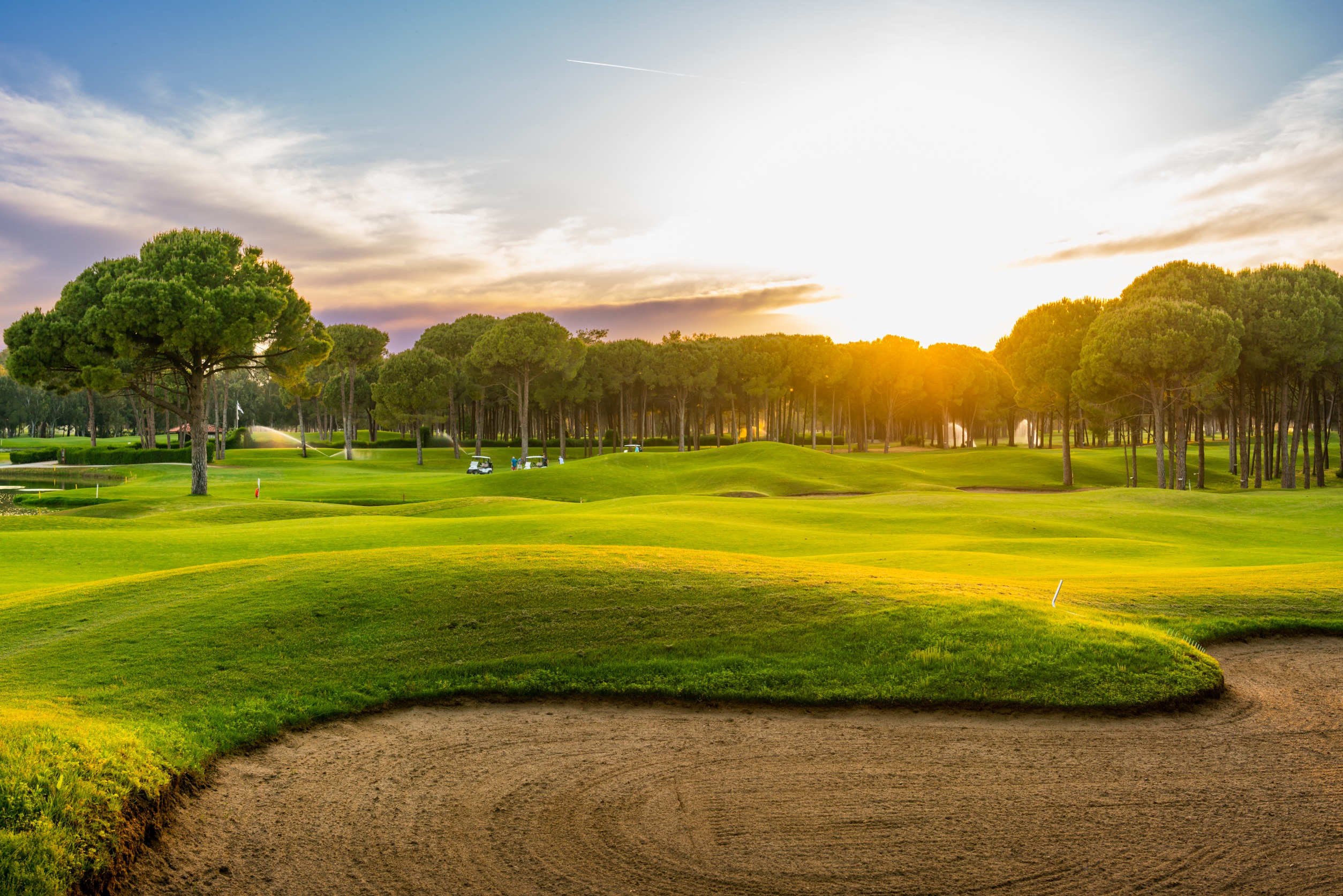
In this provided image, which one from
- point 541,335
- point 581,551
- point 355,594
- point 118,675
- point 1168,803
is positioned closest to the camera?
point 1168,803

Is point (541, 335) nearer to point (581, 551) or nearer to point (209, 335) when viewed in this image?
point (209, 335)

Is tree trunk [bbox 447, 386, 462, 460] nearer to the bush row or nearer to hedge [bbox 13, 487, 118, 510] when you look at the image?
the bush row

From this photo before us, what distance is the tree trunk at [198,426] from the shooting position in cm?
4400

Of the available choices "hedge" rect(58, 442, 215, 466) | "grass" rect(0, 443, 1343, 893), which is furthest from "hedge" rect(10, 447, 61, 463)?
"grass" rect(0, 443, 1343, 893)

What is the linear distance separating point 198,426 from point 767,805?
151 feet

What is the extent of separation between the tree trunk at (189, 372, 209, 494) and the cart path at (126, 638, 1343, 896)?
40.9m

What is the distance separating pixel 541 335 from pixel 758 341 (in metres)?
29.2

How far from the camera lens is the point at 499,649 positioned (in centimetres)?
1179

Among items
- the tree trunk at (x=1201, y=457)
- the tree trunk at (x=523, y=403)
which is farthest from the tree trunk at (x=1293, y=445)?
the tree trunk at (x=523, y=403)

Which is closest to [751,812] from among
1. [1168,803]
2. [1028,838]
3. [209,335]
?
[1028,838]

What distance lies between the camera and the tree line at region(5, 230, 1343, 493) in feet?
139

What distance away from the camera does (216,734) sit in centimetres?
906

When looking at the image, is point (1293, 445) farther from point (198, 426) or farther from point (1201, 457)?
point (198, 426)

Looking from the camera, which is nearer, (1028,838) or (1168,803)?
(1028,838)
